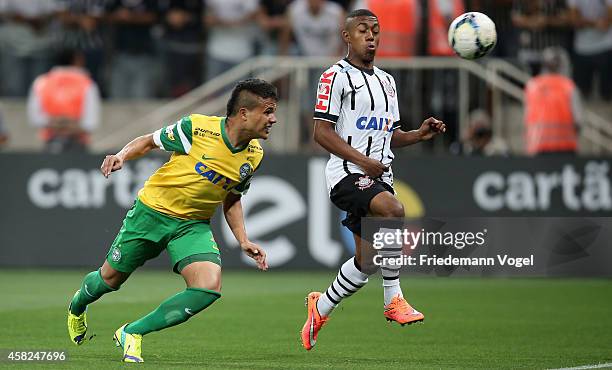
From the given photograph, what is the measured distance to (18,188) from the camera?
1816 centimetres

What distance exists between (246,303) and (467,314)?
98.4 inches

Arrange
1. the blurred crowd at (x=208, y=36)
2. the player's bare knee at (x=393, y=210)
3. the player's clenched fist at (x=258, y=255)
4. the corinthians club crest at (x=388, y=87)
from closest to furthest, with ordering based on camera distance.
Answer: the player's clenched fist at (x=258, y=255) → the player's bare knee at (x=393, y=210) → the corinthians club crest at (x=388, y=87) → the blurred crowd at (x=208, y=36)

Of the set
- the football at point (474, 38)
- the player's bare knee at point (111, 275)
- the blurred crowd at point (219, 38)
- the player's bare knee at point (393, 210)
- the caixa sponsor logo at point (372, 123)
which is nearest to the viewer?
the player's bare knee at point (111, 275)

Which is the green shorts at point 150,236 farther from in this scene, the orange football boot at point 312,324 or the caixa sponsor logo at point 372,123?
the caixa sponsor logo at point 372,123

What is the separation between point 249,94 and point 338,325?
359 centimetres

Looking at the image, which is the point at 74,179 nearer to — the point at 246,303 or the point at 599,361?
the point at 246,303

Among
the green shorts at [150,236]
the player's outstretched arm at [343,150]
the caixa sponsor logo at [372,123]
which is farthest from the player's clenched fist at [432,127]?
the green shorts at [150,236]

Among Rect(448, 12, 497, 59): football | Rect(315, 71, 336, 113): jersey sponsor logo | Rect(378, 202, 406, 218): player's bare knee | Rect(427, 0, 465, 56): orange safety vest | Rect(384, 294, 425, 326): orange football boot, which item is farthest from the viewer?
Rect(427, 0, 465, 56): orange safety vest

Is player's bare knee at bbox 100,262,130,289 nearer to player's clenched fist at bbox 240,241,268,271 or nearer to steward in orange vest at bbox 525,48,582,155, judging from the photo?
player's clenched fist at bbox 240,241,268,271

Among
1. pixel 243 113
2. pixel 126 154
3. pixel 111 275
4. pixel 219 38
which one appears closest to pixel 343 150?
pixel 243 113

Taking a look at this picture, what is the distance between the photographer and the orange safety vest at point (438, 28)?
60.7ft

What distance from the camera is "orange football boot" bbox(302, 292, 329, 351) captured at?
1001 centimetres

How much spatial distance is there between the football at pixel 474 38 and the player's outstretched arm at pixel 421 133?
756mm

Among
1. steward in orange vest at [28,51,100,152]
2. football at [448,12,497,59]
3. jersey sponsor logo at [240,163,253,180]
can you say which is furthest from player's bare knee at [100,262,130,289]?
steward in orange vest at [28,51,100,152]
